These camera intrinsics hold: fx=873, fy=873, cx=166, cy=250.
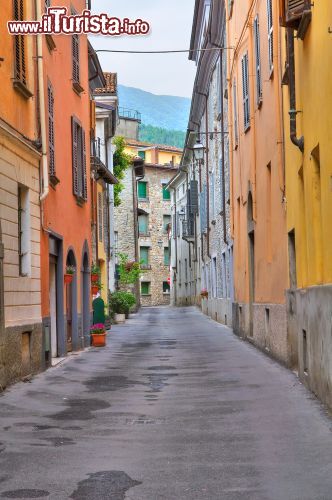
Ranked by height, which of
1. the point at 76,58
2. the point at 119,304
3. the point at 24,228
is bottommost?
the point at 119,304

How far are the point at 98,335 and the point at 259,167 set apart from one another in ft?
20.7

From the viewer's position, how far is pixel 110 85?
3722 centimetres

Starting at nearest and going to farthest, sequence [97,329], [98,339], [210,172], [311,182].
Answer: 1. [311,182]
2. [98,339]
3. [97,329]
4. [210,172]

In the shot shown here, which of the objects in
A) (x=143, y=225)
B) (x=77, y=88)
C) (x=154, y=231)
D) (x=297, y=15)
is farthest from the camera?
(x=154, y=231)

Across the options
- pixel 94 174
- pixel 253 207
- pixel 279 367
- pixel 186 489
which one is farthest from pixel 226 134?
pixel 186 489

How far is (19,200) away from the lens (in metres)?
13.8

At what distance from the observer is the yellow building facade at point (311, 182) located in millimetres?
9234

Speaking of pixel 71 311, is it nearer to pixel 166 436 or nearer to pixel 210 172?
pixel 166 436

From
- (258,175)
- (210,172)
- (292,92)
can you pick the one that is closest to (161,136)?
(210,172)

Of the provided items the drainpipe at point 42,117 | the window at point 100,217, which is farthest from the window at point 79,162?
the window at point 100,217

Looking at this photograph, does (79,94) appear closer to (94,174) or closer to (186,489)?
(94,174)

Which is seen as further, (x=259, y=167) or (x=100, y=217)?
(x=100, y=217)

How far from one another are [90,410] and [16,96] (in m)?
5.26

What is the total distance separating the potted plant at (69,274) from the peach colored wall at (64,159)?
0.47m
